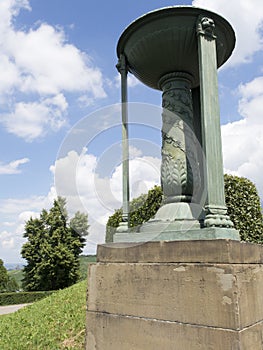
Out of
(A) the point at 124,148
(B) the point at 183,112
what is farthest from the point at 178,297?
(B) the point at 183,112

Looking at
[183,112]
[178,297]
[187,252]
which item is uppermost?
[183,112]

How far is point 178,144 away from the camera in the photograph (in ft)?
14.3

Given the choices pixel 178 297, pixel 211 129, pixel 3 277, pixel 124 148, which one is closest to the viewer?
pixel 178 297

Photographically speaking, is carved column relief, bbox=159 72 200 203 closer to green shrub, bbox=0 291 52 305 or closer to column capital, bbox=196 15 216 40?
column capital, bbox=196 15 216 40

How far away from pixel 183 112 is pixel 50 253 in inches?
986

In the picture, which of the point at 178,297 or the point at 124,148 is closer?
the point at 178,297

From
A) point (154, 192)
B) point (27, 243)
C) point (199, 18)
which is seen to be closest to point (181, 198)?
point (199, 18)

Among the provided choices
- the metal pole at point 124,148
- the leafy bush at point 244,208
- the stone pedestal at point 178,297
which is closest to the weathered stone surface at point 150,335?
the stone pedestal at point 178,297

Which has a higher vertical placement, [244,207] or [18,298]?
[244,207]

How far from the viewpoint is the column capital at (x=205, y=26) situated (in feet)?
12.7

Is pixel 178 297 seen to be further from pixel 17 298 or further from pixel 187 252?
pixel 17 298

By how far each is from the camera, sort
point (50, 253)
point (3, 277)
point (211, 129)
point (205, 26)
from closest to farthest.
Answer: point (211, 129) → point (205, 26) → point (50, 253) → point (3, 277)

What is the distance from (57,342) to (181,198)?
3.96 meters

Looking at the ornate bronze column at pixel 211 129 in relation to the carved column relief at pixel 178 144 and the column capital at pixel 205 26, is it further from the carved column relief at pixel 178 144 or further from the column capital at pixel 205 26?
the carved column relief at pixel 178 144
